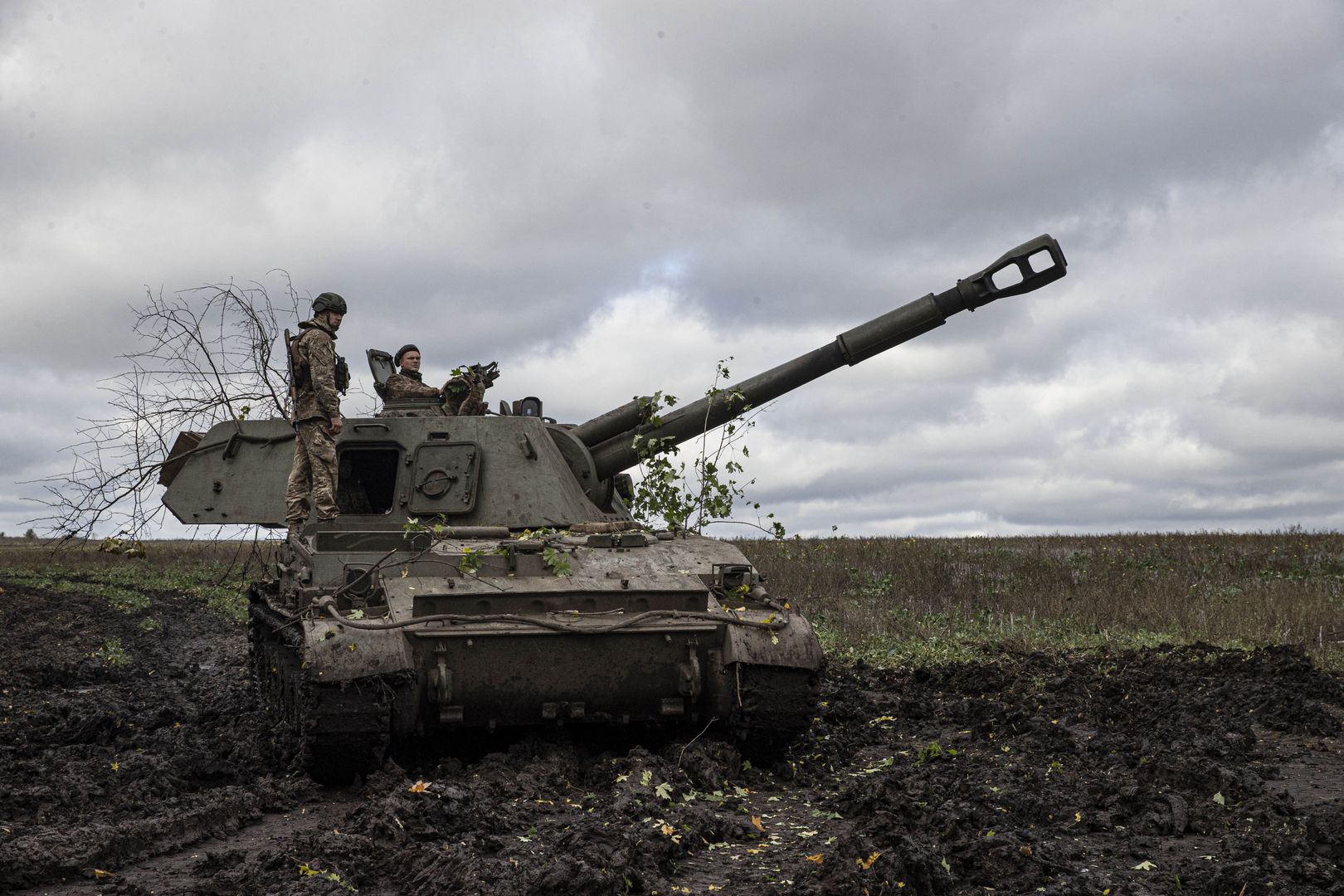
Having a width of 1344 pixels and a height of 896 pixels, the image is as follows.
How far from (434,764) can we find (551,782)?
3.27ft

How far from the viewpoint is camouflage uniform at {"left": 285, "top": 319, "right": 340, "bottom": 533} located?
8969 millimetres

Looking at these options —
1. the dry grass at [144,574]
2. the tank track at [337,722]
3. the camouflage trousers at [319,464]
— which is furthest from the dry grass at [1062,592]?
the dry grass at [144,574]

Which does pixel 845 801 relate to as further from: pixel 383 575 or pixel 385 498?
pixel 385 498

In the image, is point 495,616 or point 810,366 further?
point 810,366

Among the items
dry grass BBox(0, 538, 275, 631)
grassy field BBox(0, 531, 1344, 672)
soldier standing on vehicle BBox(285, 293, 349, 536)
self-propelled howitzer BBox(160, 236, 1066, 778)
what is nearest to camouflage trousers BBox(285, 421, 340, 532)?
soldier standing on vehicle BBox(285, 293, 349, 536)

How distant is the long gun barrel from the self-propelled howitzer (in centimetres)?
99

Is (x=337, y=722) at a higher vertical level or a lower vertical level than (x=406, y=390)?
lower

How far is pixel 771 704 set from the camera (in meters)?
7.17

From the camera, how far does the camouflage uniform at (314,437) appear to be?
8.97 m

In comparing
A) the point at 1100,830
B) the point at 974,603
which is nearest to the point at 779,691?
the point at 1100,830

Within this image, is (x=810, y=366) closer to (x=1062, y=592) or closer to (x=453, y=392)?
(x=453, y=392)

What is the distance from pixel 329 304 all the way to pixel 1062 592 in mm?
10648

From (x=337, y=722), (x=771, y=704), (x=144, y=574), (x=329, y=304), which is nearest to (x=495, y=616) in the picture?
(x=337, y=722)

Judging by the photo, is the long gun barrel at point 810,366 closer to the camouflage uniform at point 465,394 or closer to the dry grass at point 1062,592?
the camouflage uniform at point 465,394
